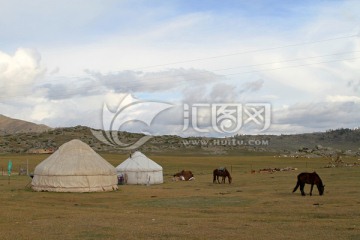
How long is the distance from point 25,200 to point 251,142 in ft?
332

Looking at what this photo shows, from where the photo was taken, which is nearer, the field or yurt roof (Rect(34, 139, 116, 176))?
the field

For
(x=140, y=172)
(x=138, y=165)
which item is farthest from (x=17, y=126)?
(x=140, y=172)

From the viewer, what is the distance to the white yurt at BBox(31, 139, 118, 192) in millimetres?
29734

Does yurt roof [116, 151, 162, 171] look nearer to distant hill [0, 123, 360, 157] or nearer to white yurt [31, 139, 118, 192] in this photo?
white yurt [31, 139, 118, 192]

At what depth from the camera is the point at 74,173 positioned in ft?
97.7

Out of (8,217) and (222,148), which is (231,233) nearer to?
(8,217)

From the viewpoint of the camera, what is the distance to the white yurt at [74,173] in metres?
29.7

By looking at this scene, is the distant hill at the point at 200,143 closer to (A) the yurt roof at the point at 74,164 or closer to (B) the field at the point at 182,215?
(A) the yurt roof at the point at 74,164

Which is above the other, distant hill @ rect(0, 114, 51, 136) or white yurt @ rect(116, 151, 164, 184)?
distant hill @ rect(0, 114, 51, 136)

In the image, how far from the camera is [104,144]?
97.4 m

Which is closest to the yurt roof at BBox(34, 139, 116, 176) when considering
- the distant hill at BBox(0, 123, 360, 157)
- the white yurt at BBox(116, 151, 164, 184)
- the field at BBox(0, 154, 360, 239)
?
the field at BBox(0, 154, 360, 239)

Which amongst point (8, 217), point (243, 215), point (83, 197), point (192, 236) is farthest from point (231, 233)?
point (83, 197)

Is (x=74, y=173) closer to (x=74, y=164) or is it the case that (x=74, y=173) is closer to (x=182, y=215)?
(x=74, y=164)

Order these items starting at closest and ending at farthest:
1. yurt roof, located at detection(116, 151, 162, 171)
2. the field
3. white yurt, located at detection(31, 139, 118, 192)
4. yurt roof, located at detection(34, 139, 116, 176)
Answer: the field < white yurt, located at detection(31, 139, 118, 192) < yurt roof, located at detection(34, 139, 116, 176) < yurt roof, located at detection(116, 151, 162, 171)
